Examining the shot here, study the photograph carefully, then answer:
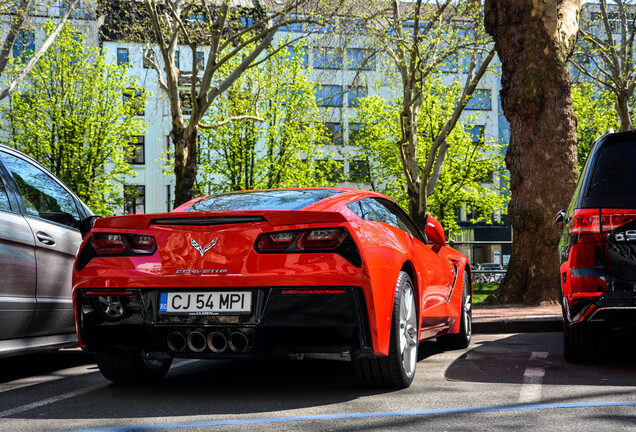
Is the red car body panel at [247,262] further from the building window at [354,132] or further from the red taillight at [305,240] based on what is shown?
the building window at [354,132]

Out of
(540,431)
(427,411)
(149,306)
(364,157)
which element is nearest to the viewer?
(540,431)

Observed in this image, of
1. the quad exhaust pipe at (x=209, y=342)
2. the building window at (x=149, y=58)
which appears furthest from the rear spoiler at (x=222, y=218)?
the building window at (x=149, y=58)

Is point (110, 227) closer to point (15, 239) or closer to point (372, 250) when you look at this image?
point (15, 239)

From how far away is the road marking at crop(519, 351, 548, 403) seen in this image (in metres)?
4.72

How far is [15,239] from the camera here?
5.38m

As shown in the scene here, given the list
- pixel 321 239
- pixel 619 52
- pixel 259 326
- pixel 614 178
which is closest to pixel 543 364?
pixel 614 178

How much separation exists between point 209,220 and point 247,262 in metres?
0.37

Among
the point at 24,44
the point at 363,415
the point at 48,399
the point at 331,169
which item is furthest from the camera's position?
the point at 331,169

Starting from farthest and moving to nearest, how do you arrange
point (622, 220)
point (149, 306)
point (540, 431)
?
1. point (622, 220)
2. point (149, 306)
3. point (540, 431)

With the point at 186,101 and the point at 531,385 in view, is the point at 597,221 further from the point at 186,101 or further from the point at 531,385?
the point at 186,101

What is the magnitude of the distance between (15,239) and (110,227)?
0.92 meters

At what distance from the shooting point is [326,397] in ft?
15.9

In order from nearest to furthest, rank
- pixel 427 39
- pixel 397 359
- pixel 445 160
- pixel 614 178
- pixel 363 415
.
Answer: pixel 363 415
pixel 397 359
pixel 614 178
pixel 427 39
pixel 445 160

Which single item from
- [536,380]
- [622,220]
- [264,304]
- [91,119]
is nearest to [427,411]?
[264,304]
